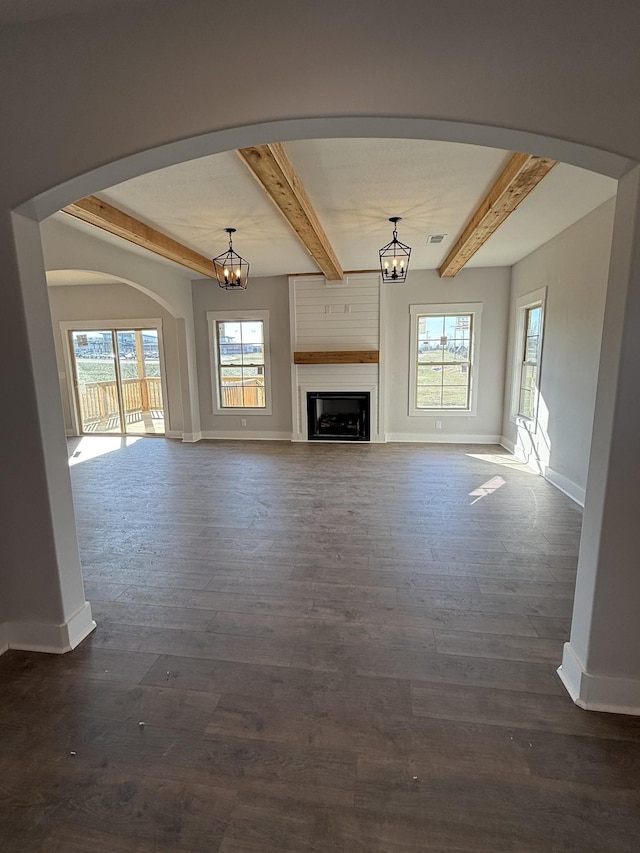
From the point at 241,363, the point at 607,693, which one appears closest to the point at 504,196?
the point at 607,693

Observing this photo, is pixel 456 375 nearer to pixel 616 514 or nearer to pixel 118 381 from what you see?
pixel 616 514

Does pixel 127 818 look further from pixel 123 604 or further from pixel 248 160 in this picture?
pixel 248 160

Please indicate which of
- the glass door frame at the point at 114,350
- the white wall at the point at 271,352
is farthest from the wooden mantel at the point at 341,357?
the glass door frame at the point at 114,350

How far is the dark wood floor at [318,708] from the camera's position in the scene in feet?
4.15

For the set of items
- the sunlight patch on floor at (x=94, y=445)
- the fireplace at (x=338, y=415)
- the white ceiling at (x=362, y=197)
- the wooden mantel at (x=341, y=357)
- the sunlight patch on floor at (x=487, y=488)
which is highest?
the white ceiling at (x=362, y=197)

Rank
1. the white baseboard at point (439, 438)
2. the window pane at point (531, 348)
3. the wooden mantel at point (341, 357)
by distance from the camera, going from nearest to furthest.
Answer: the window pane at point (531, 348) → the wooden mantel at point (341, 357) → the white baseboard at point (439, 438)

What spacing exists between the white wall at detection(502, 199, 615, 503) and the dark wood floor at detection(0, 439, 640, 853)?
3.92 feet

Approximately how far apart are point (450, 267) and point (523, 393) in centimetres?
207

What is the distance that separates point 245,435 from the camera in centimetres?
718

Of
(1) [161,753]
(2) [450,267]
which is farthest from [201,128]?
(2) [450,267]

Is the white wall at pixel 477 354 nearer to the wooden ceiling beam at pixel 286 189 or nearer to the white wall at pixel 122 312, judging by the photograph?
the wooden ceiling beam at pixel 286 189

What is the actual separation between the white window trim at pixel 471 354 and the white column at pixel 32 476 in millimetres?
5482

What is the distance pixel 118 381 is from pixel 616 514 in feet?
25.3

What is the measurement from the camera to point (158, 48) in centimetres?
152
